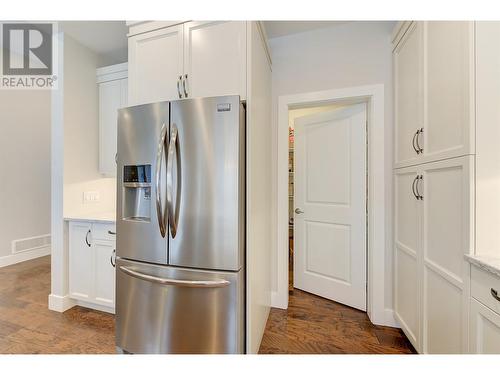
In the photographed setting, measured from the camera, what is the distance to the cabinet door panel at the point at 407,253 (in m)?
1.46

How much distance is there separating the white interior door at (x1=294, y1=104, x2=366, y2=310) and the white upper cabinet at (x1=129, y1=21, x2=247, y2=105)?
1.29 metres

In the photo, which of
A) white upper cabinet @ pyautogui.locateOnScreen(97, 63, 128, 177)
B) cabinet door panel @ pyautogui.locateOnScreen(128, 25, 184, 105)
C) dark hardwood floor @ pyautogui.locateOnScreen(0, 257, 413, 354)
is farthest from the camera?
white upper cabinet @ pyautogui.locateOnScreen(97, 63, 128, 177)

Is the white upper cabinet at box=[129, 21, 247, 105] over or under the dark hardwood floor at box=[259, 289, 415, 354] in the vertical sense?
over

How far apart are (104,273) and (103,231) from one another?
1.20ft

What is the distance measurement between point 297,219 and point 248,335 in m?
1.42

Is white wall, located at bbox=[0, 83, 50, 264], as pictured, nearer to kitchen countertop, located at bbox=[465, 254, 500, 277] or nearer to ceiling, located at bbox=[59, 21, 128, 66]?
ceiling, located at bbox=[59, 21, 128, 66]

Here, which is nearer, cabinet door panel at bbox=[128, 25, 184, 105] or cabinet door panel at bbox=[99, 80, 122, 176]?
cabinet door panel at bbox=[128, 25, 184, 105]

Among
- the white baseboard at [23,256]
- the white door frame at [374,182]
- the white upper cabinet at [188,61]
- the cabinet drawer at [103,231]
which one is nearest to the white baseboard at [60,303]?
the cabinet drawer at [103,231]

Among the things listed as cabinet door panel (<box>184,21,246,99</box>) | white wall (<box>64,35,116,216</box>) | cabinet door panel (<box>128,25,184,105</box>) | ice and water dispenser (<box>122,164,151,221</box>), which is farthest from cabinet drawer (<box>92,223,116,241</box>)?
cabinet door panel (<box>184,21,246,99</box>)

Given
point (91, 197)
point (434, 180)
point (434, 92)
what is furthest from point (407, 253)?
point (91, 197)

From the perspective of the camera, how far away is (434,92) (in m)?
1.29

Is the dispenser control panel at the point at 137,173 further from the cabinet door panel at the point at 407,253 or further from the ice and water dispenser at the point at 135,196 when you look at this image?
the cabinet door panel at the point at 407,253

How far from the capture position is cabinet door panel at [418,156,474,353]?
105 cm
